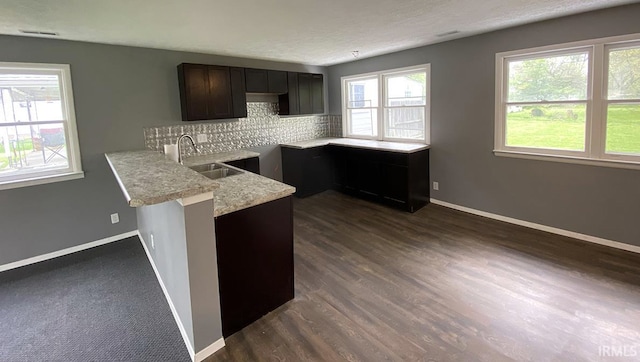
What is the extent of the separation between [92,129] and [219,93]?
1.55m

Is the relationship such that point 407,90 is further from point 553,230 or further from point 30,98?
point 30,98

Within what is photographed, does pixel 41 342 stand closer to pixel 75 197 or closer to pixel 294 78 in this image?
pixel 75 197

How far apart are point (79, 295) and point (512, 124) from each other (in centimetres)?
483

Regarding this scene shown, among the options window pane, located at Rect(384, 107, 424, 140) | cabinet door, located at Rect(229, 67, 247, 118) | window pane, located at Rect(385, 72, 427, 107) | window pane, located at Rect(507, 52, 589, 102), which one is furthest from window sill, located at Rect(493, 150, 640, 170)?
cabinet door, located at Rect(229, 67, 247, 118)

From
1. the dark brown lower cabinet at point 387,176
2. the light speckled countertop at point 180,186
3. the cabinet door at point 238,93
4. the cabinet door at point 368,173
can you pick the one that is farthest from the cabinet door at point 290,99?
the light speckled countertop at point 180,186

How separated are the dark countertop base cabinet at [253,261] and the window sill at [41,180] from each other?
8.52ft

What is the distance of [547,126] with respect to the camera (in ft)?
12.1

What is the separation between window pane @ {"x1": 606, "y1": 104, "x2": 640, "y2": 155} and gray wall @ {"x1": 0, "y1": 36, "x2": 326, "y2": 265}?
4.89 m

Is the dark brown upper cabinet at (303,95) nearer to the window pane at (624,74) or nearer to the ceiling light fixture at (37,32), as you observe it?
the ceiling light fixture at (37,32)

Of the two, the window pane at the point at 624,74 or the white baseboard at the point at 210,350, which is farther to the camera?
the window pane at the point at 624,74

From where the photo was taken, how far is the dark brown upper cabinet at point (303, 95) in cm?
541

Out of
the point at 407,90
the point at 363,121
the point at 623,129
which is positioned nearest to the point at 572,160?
the point at 623,129

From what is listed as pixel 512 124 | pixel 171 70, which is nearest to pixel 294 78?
pixel 171 70

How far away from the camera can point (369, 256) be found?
333 cm
